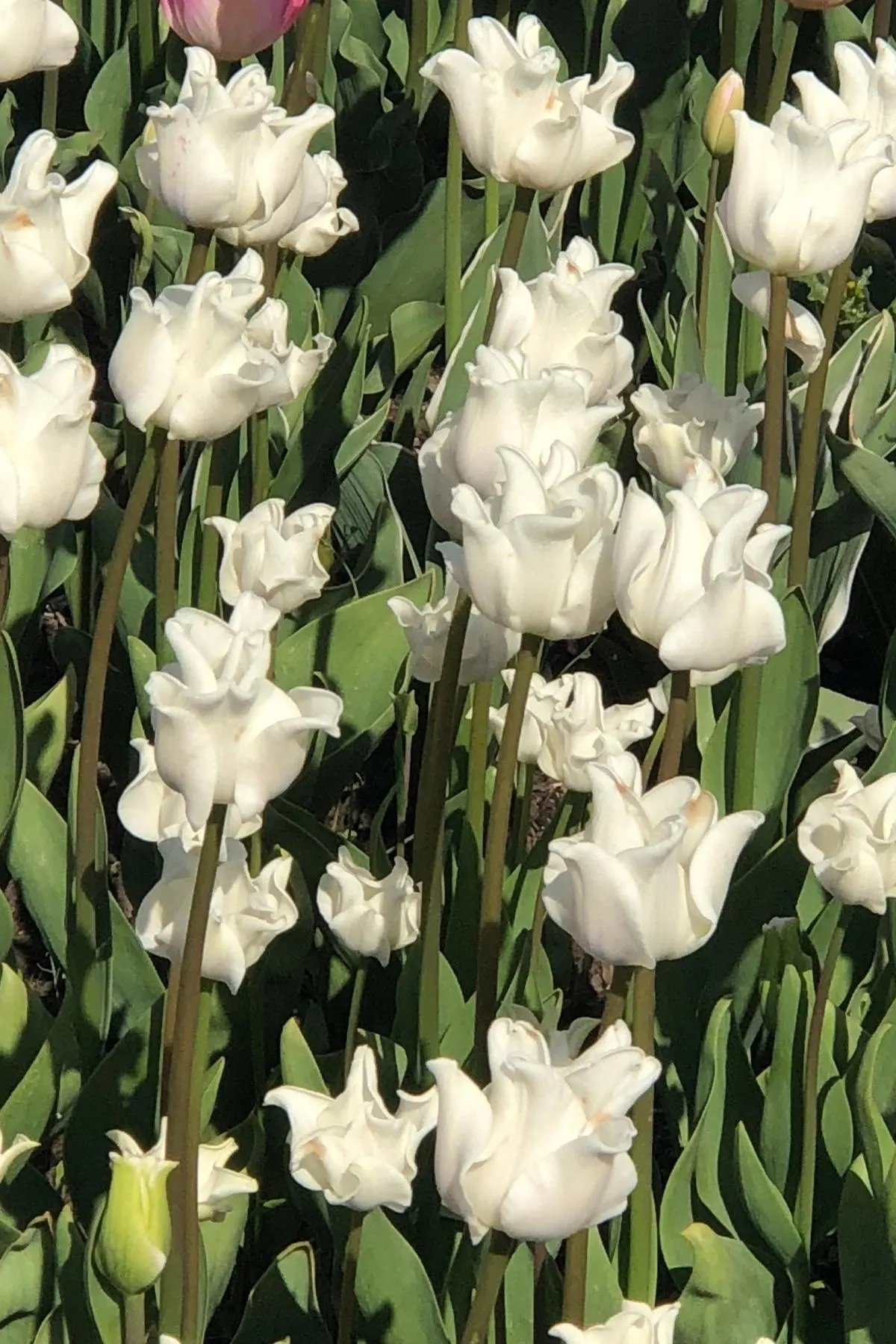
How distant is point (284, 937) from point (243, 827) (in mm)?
402

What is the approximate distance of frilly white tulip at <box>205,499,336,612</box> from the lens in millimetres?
1103

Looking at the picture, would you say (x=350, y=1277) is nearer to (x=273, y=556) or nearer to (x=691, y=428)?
(x=273, y=556)

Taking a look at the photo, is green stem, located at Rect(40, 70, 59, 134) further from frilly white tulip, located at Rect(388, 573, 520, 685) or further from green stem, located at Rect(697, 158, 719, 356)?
frilly white tulip, located at Rect(388, 573, 520, 685)

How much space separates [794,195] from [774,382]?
0.41 ft

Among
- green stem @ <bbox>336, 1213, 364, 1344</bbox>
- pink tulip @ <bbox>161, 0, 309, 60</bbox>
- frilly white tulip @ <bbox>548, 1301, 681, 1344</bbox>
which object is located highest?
pink tulip @ <bbox>161, 0, 309, 60</bbox>

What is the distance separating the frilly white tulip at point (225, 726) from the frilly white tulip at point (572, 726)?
405mm

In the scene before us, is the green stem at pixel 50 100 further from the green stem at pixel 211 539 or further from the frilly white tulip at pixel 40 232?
the frilly white tulip at pixel 40 232

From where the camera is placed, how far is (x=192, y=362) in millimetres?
895

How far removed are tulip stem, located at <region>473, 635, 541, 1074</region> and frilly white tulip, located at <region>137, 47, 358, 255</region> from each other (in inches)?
13.8

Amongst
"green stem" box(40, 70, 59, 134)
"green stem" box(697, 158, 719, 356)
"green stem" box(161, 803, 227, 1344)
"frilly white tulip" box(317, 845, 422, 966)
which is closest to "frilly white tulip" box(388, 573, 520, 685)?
"frilly white tulip" box(317, 845, 422, 966)

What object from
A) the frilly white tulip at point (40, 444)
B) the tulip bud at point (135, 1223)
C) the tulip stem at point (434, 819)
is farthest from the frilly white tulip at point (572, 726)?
the tulip bud at point (135, 1223)

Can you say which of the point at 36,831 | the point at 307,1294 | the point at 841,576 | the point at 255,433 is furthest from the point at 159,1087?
the point at 841,576

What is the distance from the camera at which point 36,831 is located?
1232 mm

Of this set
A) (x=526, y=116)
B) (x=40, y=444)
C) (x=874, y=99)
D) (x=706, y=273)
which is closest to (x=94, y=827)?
(x=40, y=444)
